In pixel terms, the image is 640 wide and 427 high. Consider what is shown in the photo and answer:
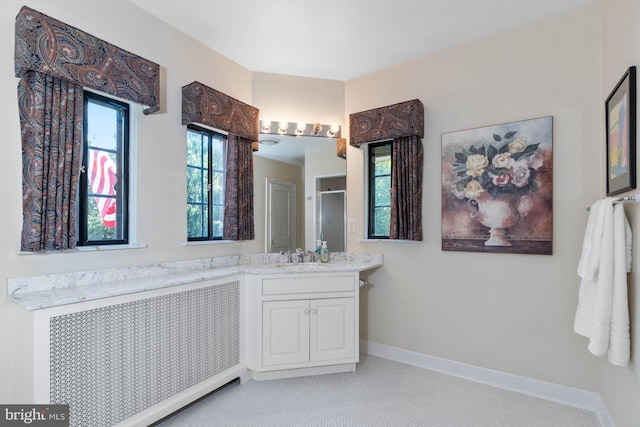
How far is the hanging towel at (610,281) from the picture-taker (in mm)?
1552

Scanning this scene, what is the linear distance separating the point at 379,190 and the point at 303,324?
4.61 ft

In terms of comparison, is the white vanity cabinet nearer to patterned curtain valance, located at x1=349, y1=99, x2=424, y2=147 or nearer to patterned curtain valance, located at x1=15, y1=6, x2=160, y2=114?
patterned curtain valance, located at x1=349, y1=99, x2=424, y2=147

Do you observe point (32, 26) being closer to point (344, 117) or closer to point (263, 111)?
point (263, 111)

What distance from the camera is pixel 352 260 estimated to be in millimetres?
3188

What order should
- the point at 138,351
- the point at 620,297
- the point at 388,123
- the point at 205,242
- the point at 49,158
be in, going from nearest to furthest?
the point at 620,297 < the point at 49,158 < the point at 138,351 < the point at 205,242 < the point at 388,123

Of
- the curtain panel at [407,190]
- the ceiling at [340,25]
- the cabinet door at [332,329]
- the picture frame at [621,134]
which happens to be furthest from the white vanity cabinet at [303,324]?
the ceiling at [340,25]

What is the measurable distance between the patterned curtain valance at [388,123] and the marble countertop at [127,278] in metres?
1.10

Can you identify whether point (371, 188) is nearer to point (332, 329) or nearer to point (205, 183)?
point (332, 329)

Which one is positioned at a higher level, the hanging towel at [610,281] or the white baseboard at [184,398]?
the hanging towel at [610,281]

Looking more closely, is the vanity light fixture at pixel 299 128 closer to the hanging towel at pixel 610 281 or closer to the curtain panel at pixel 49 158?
the curtain panel at pixel 49 158

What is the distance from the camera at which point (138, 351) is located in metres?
1.83

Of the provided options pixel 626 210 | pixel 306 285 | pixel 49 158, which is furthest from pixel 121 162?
pixel 626 210

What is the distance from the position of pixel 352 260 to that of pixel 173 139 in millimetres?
1872

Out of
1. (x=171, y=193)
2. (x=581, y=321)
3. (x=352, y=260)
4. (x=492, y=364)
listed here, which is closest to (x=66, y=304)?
(x=171, y=193)
